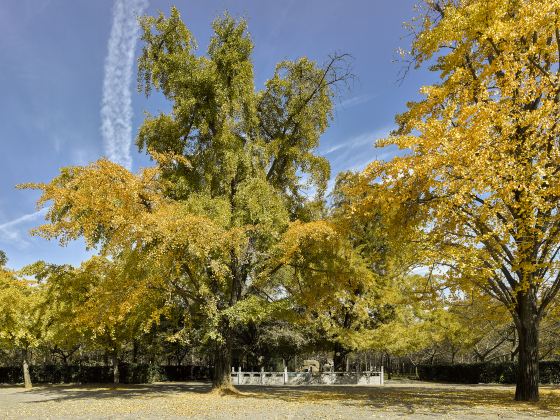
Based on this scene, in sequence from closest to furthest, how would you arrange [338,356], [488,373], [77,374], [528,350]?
[528,350] < [338,356] < [488,373] < [77,374]

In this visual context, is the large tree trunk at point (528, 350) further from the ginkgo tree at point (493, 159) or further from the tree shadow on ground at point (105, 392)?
the tree shadow on ground at point (105, 392)

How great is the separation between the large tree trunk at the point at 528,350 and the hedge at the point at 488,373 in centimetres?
1802

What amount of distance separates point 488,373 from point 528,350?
64.2ft

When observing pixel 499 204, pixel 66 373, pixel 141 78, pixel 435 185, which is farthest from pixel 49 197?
pixel 66 373

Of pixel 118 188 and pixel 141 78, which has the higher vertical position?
Answer: pixel 141 78

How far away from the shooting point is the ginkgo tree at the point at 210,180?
14656mm

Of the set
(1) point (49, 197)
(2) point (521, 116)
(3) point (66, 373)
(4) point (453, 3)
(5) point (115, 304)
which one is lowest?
(3) point (66, 373)

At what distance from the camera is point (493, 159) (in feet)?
36.3

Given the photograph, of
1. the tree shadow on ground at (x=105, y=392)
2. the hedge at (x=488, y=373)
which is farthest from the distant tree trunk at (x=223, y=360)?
the hedge at (x=488, y=373)

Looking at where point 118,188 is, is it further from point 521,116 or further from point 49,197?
point 521,116

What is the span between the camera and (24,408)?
1377 centimetres

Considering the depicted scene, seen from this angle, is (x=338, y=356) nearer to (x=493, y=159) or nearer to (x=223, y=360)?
(x=223, y=360)

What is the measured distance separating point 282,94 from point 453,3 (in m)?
7.51

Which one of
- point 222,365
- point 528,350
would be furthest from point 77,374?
point 528,350
